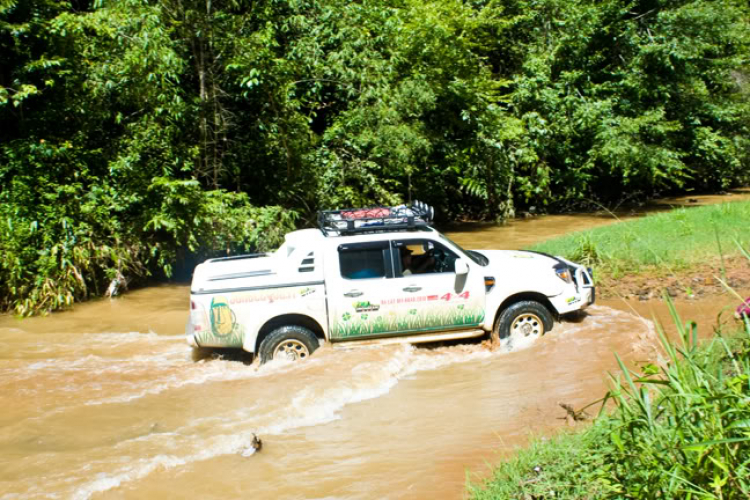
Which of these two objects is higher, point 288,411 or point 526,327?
point 526,327

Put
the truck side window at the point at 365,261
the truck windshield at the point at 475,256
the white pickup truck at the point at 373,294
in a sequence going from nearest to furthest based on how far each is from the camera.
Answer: the white pickup truck at the point at 373,294 < the truck side window at the point at 365,261 < the truck windshield at the point at 475,256

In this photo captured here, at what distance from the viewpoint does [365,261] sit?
7973mm

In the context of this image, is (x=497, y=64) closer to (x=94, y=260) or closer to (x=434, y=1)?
(x=434, y=1)

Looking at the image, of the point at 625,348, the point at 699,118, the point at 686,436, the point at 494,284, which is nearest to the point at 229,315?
the point at 494,284

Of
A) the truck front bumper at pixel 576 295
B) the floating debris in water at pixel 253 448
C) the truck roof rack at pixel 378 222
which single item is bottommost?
the floating debris in water at pixel 253 448

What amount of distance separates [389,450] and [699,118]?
18.9m

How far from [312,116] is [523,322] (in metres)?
10.5

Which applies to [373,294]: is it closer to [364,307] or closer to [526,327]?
[364,307]

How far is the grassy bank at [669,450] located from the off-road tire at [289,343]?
388cm

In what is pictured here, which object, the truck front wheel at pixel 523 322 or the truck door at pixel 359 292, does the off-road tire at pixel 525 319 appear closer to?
the truck front wheel at pixel 523 322

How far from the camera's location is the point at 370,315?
781 cm

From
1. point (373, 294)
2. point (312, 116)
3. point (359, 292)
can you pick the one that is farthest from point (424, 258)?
point (312, 116)

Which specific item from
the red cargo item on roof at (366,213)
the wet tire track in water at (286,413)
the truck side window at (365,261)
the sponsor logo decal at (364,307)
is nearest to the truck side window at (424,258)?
the truck side window at (365,261)

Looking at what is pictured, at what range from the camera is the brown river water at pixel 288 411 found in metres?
5.16
